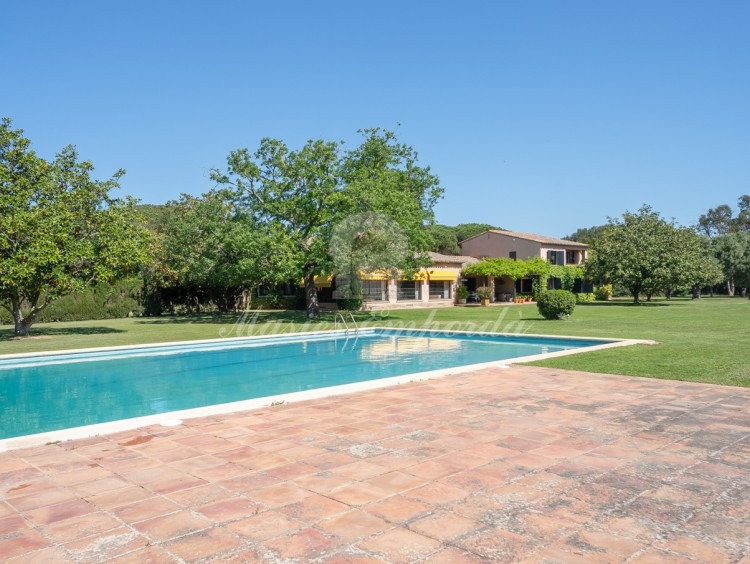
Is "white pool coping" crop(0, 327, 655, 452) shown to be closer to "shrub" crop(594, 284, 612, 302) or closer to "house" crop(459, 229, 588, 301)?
"house" crop(459, 229, 588, 301)

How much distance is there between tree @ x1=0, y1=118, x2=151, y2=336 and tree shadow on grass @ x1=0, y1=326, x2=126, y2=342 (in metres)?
0.64

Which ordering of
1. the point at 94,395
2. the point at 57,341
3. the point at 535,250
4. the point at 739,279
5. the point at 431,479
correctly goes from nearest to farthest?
the point at 431,479 < the point at 94,395 < the point at 57,341 < the point at 535,250 < the point at 739,279

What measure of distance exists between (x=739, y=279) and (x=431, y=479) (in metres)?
64.0

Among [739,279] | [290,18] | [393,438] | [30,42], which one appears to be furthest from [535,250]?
[393,438]

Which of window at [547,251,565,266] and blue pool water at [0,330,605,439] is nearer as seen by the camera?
blue pool water at [0,330,605,439]

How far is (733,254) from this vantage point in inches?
2184

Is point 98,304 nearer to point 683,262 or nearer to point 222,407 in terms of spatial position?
point 222,407

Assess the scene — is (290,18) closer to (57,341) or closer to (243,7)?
(243,7)

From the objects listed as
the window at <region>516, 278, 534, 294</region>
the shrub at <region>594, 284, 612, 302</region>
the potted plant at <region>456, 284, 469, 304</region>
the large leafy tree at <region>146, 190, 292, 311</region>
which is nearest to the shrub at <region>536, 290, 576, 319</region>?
the large leafy tree at <region>146, 190, 292, 311</region>

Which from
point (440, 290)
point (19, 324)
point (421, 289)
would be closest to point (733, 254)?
point (440, 290)

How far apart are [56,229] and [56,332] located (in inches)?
225

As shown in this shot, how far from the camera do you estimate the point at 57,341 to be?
18953 millimetres

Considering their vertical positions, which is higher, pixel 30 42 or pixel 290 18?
pixel 290 18

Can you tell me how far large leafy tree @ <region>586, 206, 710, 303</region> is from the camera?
38.5 m
